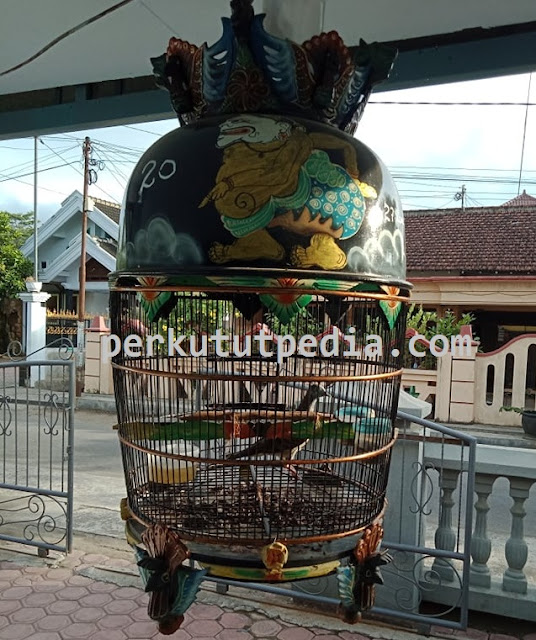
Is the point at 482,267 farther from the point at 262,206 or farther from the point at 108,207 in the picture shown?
the point at 108,207

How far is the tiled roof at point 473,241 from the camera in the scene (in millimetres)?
10133

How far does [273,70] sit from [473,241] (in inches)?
431

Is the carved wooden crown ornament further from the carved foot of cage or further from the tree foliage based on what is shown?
the tree foliage

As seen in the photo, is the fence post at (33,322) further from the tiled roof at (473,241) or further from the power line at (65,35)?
the power line at (65,35)

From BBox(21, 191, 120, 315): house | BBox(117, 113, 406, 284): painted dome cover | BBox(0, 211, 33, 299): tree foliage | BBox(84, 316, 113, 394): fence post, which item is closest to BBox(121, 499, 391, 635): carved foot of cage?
BBox(117, 113, 406, 284): painted dome cover

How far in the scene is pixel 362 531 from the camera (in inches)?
41.7

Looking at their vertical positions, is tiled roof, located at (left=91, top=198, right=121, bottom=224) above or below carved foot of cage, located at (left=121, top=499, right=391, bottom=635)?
above

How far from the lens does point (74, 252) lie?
1483 centimetres

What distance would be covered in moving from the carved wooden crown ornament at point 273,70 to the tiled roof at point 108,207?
15.6 meters

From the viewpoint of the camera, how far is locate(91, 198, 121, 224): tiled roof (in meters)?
16.3

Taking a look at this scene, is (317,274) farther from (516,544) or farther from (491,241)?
(491,241)

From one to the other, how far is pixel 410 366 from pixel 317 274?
26.1 ft

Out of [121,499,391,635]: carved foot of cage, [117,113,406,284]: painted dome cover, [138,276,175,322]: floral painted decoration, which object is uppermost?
[117,113,406,284]: painted dome cover

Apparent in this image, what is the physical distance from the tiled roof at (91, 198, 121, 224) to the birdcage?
15.6 meters
